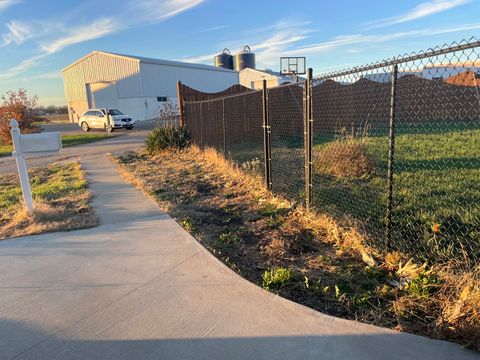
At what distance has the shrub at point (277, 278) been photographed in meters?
3.56

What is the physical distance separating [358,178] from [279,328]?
4875 mm

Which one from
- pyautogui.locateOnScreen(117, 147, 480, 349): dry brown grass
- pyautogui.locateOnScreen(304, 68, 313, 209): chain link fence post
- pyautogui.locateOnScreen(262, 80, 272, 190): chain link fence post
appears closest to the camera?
pyautogui.locateOnScreen(117, 147, 480, 349): dry brown grass

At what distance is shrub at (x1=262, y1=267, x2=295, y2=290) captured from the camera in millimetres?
3559

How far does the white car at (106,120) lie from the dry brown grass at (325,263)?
2234cm

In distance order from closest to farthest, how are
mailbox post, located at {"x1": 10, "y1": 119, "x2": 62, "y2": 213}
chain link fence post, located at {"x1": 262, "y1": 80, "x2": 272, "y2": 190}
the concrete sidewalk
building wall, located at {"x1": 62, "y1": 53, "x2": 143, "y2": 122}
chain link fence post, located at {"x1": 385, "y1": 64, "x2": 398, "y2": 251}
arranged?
the concrete sidewalk → chain link fence post, located at {"x1": 385, "y1": 64, "x2": 398, "y2": 251} → mailbox post, located at {"x1": 10, "y1": 119, "x2": 62, "y2": 213} → chain link fence post, located at {"x1": 262, "y1": 80, "x2": 272, "y2": 190} → building wall, located at {"x1": 62, "y1": 53, "x2": 143, "y2": 122}

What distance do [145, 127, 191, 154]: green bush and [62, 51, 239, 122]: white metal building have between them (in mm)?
26373

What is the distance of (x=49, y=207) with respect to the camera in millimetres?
6418

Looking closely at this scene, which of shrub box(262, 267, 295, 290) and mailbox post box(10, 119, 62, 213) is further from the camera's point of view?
mailbox post box(10, 119, 62, 213)

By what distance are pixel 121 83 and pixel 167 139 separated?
3111 centimetres

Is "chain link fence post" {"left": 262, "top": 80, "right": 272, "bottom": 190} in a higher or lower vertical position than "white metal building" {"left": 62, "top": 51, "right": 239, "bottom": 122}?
lower

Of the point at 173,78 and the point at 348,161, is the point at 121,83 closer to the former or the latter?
the point at 173,78

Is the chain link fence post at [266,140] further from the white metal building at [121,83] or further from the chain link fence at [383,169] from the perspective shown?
the white metal building at [121,83]

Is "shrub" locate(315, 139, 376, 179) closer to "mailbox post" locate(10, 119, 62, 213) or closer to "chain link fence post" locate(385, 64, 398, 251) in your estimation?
"chain link fence post" locate(385, 64, 398, 251)

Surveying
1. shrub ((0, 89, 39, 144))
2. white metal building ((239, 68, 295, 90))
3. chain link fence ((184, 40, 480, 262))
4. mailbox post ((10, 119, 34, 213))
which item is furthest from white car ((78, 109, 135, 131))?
mailbox post ((10, 119, 34, 213))
